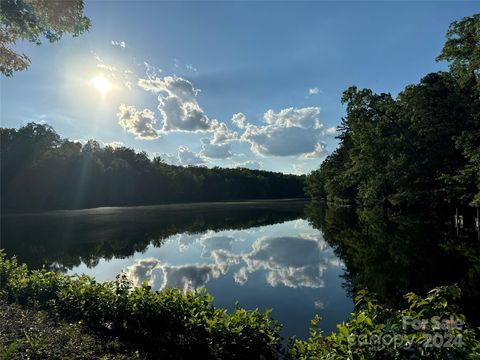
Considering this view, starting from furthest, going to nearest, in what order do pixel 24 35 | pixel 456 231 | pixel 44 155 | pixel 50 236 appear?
1. pixel 44 155
2. pixel 50 236
3. pixel 456 231
4. pixel 24 35

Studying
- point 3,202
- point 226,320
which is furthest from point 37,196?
point 226,320

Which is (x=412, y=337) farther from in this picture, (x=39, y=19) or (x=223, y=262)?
(x=223, y=262)

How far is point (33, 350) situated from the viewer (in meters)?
6.41

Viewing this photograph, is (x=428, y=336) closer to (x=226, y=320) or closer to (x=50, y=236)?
(x=226, y=320)

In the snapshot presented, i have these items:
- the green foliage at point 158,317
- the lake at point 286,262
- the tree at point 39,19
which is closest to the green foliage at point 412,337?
the green foliage at point 158,317

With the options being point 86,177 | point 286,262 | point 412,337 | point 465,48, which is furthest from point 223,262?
point 86,177

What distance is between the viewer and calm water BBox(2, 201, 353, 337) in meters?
13.2

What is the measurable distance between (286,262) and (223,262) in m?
3.67

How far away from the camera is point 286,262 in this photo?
21062 mm

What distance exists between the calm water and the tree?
1013 cm

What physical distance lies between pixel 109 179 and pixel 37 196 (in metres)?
25.2

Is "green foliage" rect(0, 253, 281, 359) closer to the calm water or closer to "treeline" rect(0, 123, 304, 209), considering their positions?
the calm water

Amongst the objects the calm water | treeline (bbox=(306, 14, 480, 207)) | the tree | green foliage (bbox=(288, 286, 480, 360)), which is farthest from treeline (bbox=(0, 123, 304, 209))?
green foliage (bbox=(288, 286, 480, 360))

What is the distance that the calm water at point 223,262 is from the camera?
13189 millimetres
